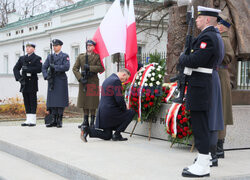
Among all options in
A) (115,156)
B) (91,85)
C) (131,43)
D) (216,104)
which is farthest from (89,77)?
(216,104)

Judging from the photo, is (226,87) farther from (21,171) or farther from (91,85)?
(91,85)

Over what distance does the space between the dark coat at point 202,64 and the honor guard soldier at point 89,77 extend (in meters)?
4.07

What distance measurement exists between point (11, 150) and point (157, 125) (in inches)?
105

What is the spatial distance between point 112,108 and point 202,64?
3048 millimetres

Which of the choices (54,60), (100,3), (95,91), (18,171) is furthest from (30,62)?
(100,3)

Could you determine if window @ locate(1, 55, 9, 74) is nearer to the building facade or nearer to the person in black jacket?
the building facade

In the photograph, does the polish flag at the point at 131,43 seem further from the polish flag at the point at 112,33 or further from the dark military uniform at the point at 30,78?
the dark military uniform at the point at 30,78

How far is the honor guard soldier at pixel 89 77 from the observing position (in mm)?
8633

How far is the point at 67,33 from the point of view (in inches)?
948

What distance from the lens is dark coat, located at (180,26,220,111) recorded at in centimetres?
465

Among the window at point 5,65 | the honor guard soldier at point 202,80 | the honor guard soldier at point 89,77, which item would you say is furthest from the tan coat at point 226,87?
the window at point 5,65

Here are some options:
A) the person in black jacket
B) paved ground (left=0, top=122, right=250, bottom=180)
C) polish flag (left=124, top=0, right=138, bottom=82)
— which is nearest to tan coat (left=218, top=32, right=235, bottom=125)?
paved ground (left=0, top=122, right=250, bottom=180)

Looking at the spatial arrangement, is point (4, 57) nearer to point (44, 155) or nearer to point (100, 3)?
point (100, 3)

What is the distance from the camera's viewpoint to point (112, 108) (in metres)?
7.45
